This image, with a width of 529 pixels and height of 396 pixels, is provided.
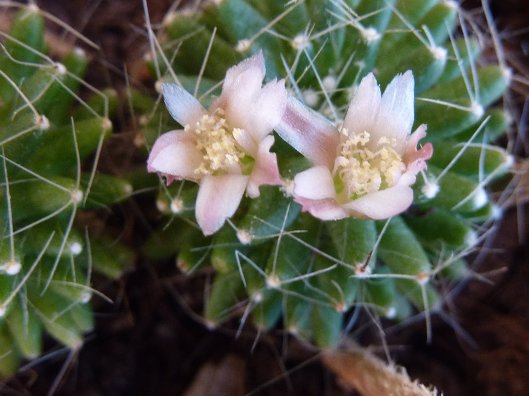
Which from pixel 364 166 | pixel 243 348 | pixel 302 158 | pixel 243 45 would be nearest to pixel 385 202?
pixel 364 166

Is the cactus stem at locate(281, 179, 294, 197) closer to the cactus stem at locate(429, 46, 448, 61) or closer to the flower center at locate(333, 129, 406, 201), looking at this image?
the flower center at locate(333, 129, 406, 201)

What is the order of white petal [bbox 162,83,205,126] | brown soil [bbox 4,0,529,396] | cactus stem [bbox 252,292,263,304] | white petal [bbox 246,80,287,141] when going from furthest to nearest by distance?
brown soil [bbox 4,0,529,396] < cactus stem [bbox 252,292,263,304] < white petal [bbox 162,83,205,126] < white petal [bbox 246,80,287,141]

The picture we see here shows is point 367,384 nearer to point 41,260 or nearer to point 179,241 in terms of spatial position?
point 179,241

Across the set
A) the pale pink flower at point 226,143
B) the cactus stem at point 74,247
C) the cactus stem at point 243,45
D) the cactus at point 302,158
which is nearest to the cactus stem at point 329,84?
the cactus at point 302,158

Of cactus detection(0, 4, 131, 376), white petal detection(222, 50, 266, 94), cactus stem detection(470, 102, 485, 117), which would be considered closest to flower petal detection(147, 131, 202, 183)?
white petal detection(222, 50, 266, 94)

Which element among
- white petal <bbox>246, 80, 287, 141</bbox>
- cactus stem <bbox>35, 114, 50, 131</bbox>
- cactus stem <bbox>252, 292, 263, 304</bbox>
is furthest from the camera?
cactus stem <bbox>252, 292, 263, 304</bbox>

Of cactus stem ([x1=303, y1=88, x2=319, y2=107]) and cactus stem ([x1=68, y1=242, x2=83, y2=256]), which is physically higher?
cactus stem ([x1=303, y1=88, x2=319, y2=107])

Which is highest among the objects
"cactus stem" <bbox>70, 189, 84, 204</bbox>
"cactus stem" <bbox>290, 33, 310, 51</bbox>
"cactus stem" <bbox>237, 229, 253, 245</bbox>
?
"cactus stem" <bbox>290, 33, 310, 51</bbox>

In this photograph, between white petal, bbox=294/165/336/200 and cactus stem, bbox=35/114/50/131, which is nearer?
white petal, bbox=294/165/336/200
